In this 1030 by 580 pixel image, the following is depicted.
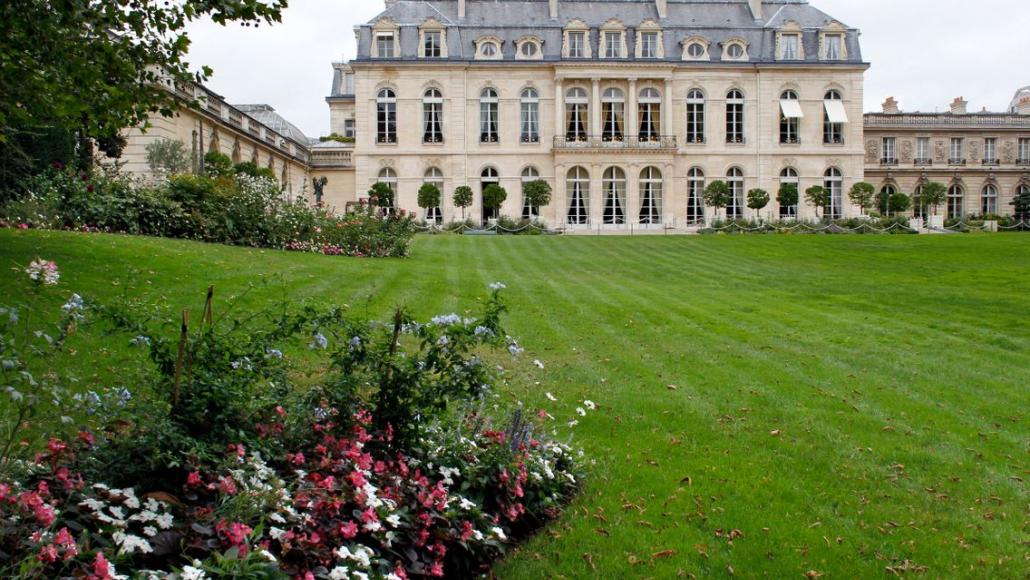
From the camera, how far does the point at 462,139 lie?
44125 mm

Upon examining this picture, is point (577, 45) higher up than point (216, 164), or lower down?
higher up

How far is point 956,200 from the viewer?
177ft

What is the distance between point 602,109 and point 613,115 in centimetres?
66

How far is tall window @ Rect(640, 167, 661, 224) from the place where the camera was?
147 ft

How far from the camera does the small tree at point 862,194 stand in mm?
41719

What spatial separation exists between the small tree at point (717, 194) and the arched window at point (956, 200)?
835 inches

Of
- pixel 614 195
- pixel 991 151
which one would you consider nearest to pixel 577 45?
pixel 614 195

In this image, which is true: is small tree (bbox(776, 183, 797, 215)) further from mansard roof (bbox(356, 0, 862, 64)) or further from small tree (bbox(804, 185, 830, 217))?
mansard roof (bbox(356, 0, 862, 64))

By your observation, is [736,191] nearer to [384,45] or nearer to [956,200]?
[956,200]

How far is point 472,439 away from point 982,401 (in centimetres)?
506

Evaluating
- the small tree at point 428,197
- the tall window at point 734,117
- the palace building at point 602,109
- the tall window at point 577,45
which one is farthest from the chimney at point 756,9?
the small tree at point 428,197

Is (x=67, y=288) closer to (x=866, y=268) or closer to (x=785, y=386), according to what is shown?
(x=785, y=386)

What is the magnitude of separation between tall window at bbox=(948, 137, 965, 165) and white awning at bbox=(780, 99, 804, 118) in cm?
1510

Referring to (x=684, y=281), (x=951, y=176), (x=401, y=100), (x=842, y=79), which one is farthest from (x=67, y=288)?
(x=951, y=176)
